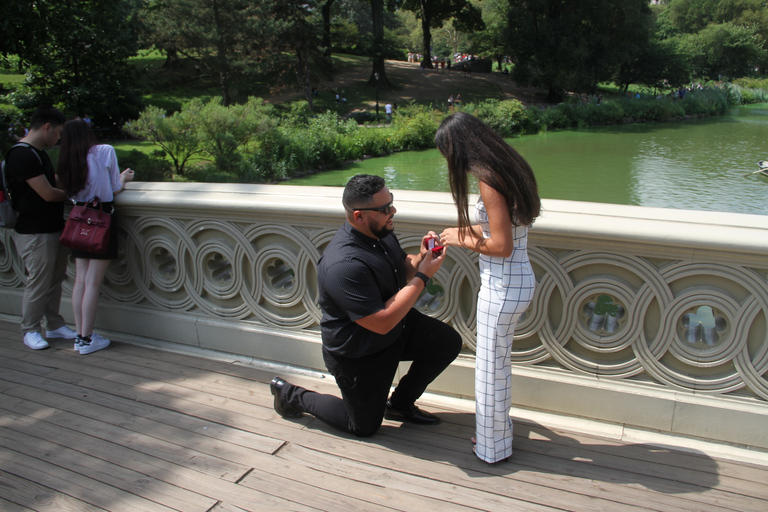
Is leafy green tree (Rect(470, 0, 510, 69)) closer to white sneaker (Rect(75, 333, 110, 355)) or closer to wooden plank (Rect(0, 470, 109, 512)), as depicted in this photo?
white sneaker (Rect(75, 333, 110, 355))

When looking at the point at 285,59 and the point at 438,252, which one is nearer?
the point at 438,252

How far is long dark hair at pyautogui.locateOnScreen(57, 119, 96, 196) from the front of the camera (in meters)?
3.67

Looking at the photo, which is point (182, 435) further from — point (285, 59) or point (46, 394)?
point (285, 59)

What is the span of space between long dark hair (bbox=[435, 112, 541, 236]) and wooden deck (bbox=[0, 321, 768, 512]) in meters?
1.16

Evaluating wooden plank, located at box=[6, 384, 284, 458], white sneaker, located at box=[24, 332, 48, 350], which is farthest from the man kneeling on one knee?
white sneaker, located at box=[24, 332, 48, 350]

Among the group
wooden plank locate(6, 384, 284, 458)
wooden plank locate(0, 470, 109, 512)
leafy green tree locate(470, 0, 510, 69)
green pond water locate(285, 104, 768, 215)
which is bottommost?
green pond water locate(285, 104, 768, 215)

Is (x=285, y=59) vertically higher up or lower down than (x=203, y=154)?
higher up

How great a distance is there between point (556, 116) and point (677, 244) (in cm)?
3694

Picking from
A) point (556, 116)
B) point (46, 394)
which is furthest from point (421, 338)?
point (556, 116)

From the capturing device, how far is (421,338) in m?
2.79

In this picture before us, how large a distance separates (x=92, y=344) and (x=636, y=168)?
22.8 m

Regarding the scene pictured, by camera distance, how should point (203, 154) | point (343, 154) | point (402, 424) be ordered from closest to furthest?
point (402, 424) → point (203, 154) → point (343, 154)

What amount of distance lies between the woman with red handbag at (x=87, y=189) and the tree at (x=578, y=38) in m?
43.3

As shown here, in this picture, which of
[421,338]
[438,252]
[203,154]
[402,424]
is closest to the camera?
[438,252]
